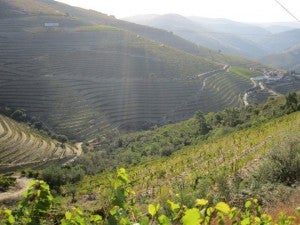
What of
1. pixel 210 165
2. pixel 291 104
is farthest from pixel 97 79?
pixel 210 165

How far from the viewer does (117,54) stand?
107 meters

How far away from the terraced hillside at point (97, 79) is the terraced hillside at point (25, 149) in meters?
9.37

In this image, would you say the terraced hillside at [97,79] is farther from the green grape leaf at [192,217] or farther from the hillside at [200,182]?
the green grape leaf at [192,217]

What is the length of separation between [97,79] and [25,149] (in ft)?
129

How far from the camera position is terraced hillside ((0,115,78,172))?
50.0 metres

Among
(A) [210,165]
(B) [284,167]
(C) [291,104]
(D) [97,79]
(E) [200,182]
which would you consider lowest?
(D) [97,79]

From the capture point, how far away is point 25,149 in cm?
5334

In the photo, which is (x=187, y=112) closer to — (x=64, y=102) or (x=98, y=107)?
(x=98, y=107)

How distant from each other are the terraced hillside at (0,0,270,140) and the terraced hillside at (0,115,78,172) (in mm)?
9372

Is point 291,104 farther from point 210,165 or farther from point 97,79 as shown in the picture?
point 97,79

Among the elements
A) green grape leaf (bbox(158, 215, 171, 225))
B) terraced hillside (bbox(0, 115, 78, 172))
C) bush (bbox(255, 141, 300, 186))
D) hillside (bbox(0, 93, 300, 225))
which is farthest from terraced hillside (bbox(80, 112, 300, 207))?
terraced hillside (bbox(0, 115, 78, 172))

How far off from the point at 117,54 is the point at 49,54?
17.8 meters

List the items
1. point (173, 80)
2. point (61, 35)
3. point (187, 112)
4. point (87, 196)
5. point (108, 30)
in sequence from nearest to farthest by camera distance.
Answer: point (87, 196) < point (187, 112) < point (173, 80) < point (61, 35) < point (108, 30)

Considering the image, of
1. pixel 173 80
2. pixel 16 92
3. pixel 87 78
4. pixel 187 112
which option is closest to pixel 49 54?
pixel 87 78
